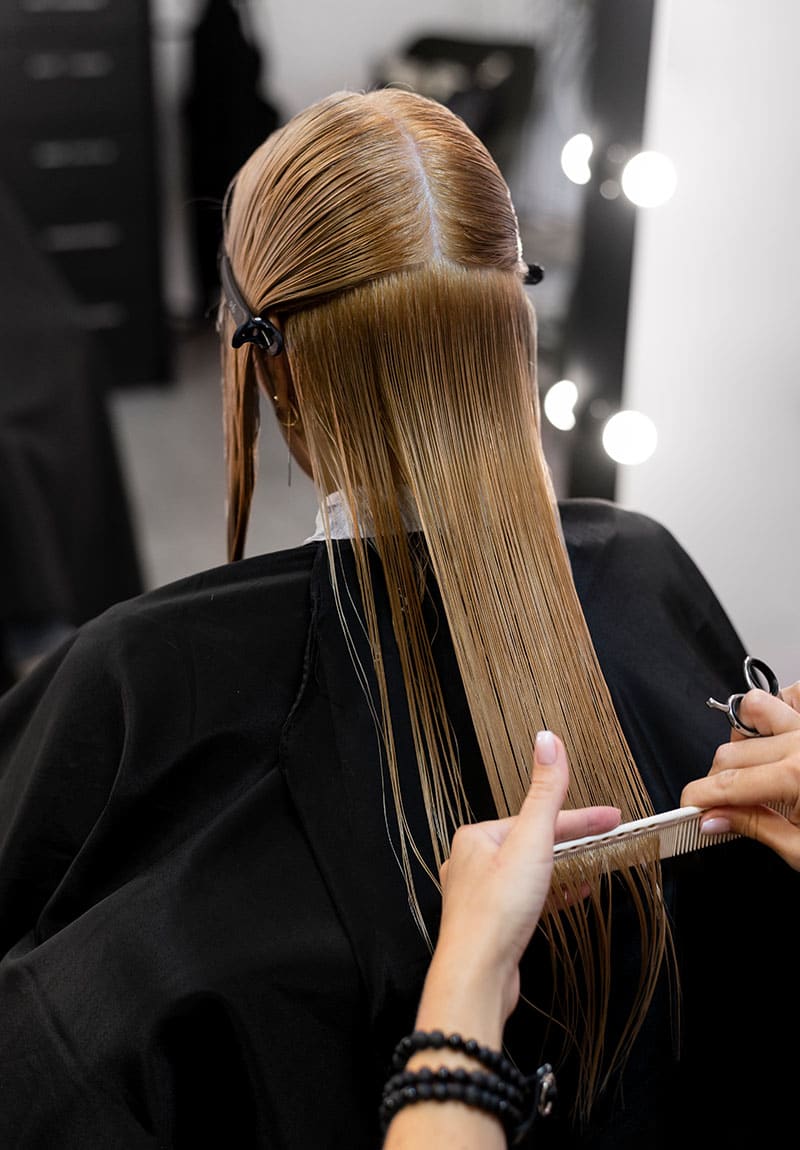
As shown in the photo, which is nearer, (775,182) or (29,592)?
(775,182)

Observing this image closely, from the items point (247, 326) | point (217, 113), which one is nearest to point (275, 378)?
point (247, 326)

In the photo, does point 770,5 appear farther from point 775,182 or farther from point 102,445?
point 102,445

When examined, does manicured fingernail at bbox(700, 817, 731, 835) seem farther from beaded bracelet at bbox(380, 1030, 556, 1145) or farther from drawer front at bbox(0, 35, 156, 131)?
drawer front at bbox(0, 35, 156, 131)

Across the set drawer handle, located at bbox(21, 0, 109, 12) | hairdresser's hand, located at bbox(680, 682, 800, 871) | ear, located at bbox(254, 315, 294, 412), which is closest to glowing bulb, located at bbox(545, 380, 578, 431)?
ear, located at bbox(254, 315, 294, 412)

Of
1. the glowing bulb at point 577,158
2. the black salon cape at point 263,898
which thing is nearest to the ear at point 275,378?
the black salon cape at point 263,898

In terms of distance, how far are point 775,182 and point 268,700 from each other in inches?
35.7

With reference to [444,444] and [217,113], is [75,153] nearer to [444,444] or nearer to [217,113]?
[217,113]

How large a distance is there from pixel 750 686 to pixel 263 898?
39cm

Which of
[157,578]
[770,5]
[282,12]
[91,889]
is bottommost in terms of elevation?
[157,578]

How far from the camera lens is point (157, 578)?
7.95 feet

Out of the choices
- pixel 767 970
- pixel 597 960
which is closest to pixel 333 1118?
pixel 597 960

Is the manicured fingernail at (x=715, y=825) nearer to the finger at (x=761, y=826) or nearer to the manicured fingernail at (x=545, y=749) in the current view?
the finger at (x=761, y=826)

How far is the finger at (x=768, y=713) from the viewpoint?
727 mm

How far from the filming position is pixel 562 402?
5.20 feet
